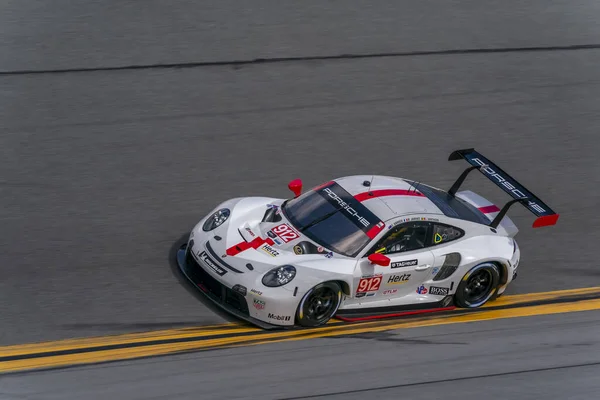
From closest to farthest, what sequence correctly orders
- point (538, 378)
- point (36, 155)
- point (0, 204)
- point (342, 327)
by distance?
1. point (538, 378)
2. point (342, 327)
3. point (0, 204)
4. point (36, 155)

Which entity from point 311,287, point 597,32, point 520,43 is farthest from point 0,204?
point 597,32

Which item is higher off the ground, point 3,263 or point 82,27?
point 82,27

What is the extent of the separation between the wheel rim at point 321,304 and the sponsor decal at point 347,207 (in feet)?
2.92

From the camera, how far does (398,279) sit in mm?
8609

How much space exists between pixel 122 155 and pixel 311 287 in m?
4.15

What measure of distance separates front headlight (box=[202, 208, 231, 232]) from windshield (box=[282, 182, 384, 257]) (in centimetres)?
67

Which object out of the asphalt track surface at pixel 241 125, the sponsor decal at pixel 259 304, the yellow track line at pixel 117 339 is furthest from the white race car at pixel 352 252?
the asphalt track surface at pixel 241 125

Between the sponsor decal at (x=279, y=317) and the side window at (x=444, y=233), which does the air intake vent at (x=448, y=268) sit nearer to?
the side window at (x=444, y=233)

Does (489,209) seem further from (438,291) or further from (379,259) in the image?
(379,259)

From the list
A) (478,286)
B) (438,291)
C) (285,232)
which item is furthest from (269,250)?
(478,286)

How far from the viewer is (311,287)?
800 centimetres

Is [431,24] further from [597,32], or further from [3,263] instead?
[3,263]

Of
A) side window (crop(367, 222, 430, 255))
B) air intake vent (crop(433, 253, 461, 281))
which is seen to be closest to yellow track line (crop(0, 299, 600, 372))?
air intake vent (crop(433, 253, 461, 281))

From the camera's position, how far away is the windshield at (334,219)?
334 inches
